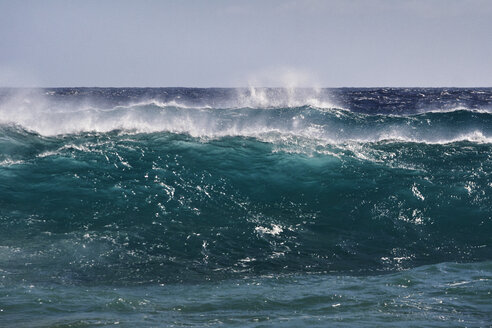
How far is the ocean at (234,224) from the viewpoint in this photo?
5695mm

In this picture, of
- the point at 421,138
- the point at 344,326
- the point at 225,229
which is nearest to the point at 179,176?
the point at 225,229

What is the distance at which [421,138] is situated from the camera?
55.8 ft

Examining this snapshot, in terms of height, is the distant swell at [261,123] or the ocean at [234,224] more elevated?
the distant swell at [261,123]

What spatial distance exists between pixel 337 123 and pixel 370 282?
12170 millimetres

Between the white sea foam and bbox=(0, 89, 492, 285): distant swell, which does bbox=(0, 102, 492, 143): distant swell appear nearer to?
the white sea foam

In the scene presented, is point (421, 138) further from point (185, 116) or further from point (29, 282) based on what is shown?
point (29, 282)

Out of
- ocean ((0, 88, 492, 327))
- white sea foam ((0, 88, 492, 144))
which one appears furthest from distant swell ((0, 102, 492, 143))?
ocean ((0, 88, 492, 327))

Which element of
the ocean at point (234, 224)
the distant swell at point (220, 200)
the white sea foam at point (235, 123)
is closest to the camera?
the ocean at point (234, 224)

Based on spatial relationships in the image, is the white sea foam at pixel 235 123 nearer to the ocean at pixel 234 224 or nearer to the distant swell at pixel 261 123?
the distant swell at pixel 261 123

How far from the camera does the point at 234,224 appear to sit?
9.70m

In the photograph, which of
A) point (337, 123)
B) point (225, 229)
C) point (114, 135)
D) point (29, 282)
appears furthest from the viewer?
point (337, 123)

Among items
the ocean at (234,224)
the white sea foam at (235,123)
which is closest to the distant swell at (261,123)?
the white sea foam at (235,123)

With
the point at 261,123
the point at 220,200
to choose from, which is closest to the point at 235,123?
the point at 261,123

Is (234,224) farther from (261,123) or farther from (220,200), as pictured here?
(261,123)
